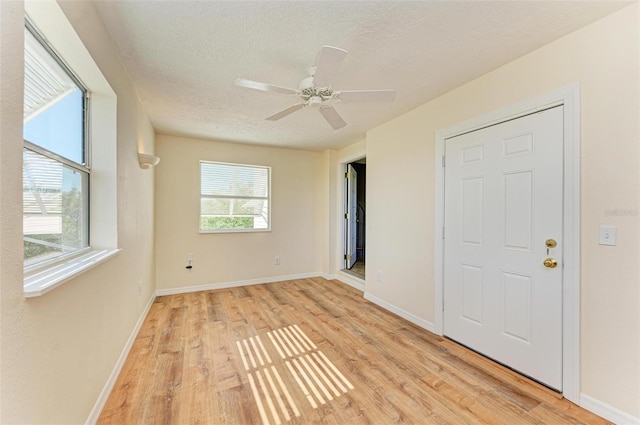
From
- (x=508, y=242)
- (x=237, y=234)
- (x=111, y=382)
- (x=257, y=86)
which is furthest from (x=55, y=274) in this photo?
(x=237, y=234)

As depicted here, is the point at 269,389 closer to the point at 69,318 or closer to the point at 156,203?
the point at 69,318

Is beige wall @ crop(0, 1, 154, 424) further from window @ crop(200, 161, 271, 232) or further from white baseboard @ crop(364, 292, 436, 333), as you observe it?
white baseboard @ crop(364, 292, 436, 333)

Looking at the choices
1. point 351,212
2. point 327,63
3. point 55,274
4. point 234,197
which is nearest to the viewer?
point 55,274

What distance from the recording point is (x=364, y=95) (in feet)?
6.26

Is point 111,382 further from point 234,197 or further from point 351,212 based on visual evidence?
point 351,212

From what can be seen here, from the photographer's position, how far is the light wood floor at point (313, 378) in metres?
1.58

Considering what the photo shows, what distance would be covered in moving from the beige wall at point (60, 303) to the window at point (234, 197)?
1829mm

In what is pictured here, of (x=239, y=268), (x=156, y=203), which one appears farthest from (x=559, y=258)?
(x=156, y=203)

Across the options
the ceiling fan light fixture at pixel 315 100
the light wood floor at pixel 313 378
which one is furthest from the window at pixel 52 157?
the ceiling fan light fixture at pixel 315 100

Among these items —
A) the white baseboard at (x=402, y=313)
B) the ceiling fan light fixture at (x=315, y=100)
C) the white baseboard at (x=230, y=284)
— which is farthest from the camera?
the white baseboard at (x=230, y=284)

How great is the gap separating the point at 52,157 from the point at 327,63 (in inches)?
59.3

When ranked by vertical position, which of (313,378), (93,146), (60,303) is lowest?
(313,378)

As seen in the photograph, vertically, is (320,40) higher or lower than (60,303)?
higher

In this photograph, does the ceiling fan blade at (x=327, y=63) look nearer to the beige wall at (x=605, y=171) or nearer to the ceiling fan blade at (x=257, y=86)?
the ceiling fan blade at (x=257, y=86)
